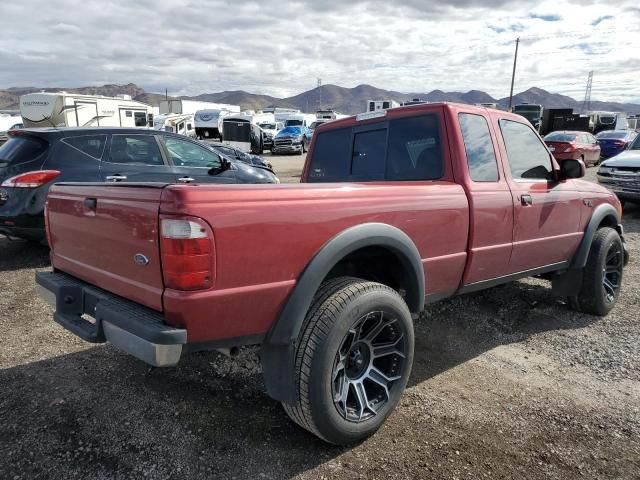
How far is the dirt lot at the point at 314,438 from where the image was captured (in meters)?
2.49

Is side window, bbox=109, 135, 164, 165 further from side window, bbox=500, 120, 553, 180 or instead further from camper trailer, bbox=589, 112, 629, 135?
camper trailer, bbox=589, 112, 629, 135

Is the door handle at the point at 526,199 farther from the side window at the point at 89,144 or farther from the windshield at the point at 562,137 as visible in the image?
the windshield at the point at 562,137

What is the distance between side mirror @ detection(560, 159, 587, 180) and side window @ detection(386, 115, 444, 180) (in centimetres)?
139

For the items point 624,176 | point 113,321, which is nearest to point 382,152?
point 113,321

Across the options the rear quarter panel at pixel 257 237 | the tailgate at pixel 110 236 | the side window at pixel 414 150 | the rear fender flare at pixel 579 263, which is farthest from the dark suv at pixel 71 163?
the rear fender flare at pixel 579 263

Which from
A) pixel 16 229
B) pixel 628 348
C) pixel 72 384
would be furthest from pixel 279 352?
pixel 16 229

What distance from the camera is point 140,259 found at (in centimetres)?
226

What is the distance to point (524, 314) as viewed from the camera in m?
4.74

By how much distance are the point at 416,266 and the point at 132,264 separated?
5.18 ft

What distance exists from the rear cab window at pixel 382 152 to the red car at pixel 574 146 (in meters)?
16.1

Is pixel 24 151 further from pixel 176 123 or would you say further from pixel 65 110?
pixel 176 123

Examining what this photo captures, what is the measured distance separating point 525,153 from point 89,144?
5.08 metres

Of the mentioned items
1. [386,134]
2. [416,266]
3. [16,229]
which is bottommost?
[16,229]

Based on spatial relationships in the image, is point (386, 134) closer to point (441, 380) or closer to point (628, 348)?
point (441, 380)
